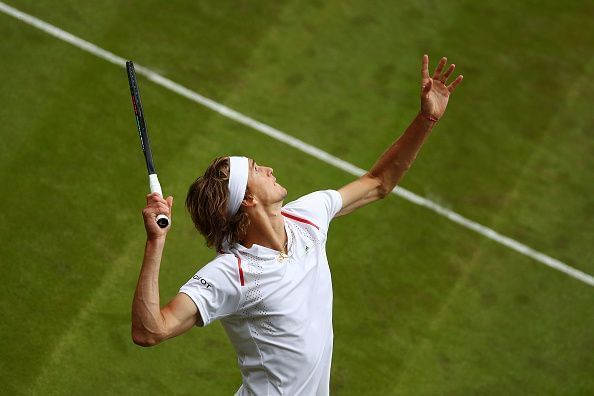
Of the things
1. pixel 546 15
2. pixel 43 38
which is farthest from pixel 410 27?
pixel 43 38

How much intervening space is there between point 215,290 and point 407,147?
1.69m

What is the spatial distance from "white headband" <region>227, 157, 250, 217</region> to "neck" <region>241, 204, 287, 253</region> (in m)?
0.11

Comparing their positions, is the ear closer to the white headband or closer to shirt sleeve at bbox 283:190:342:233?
the white headband

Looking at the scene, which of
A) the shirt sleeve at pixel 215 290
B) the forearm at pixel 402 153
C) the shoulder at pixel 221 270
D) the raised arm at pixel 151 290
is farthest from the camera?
the forearm at pixel 402 153

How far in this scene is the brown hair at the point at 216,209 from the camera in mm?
6434

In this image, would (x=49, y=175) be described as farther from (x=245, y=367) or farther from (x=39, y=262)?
(x=245, y=367)

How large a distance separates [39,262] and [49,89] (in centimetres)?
193

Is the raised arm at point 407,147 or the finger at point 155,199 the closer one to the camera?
the finger at point 155,199

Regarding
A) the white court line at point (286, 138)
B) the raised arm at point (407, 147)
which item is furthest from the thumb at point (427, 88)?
the white court line at point (286, 138)

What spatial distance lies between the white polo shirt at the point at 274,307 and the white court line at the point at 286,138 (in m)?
3.32

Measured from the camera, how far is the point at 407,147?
7137mm

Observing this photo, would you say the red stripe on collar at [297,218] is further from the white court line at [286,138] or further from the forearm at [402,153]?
the white court line at [286,138]

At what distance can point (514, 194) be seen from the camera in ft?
33.3

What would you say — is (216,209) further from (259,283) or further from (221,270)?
(259,283)
